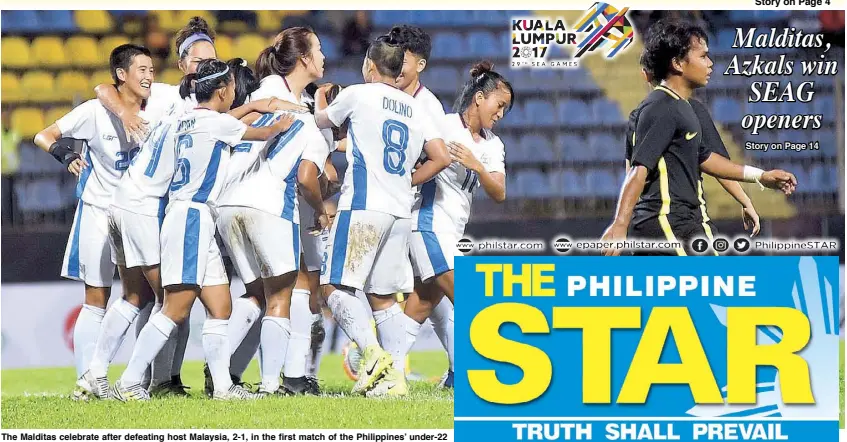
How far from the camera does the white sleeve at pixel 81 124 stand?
21.4 ft

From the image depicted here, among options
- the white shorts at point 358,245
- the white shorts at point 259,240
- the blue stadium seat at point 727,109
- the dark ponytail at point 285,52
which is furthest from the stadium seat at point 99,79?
the blue stadium seat at point 727,109

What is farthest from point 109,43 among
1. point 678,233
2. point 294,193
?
point 678,233

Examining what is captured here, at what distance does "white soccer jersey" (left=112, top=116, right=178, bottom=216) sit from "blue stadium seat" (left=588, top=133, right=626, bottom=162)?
7.63 ft

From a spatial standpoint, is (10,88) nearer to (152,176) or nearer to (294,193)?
(152,176)

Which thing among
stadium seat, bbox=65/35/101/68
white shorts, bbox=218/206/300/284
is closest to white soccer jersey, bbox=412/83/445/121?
white shorts, bbox=218/206/300/284

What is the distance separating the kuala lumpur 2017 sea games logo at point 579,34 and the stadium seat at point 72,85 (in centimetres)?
248

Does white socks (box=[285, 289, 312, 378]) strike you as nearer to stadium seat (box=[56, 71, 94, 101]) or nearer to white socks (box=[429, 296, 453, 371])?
white socks (box=[429, 296, 453, 371])

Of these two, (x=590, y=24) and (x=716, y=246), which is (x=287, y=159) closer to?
(x=590, y=24)

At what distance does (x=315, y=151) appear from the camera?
20.6 ft

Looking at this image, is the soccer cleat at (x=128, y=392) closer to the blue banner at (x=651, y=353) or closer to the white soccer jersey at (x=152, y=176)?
the white soccer jersey at (x=152, y=176)

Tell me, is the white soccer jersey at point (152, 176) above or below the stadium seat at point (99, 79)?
below

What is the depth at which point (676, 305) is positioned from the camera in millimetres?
6207

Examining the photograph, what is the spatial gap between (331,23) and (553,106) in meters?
1.34

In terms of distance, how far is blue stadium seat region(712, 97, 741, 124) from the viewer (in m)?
6.40
